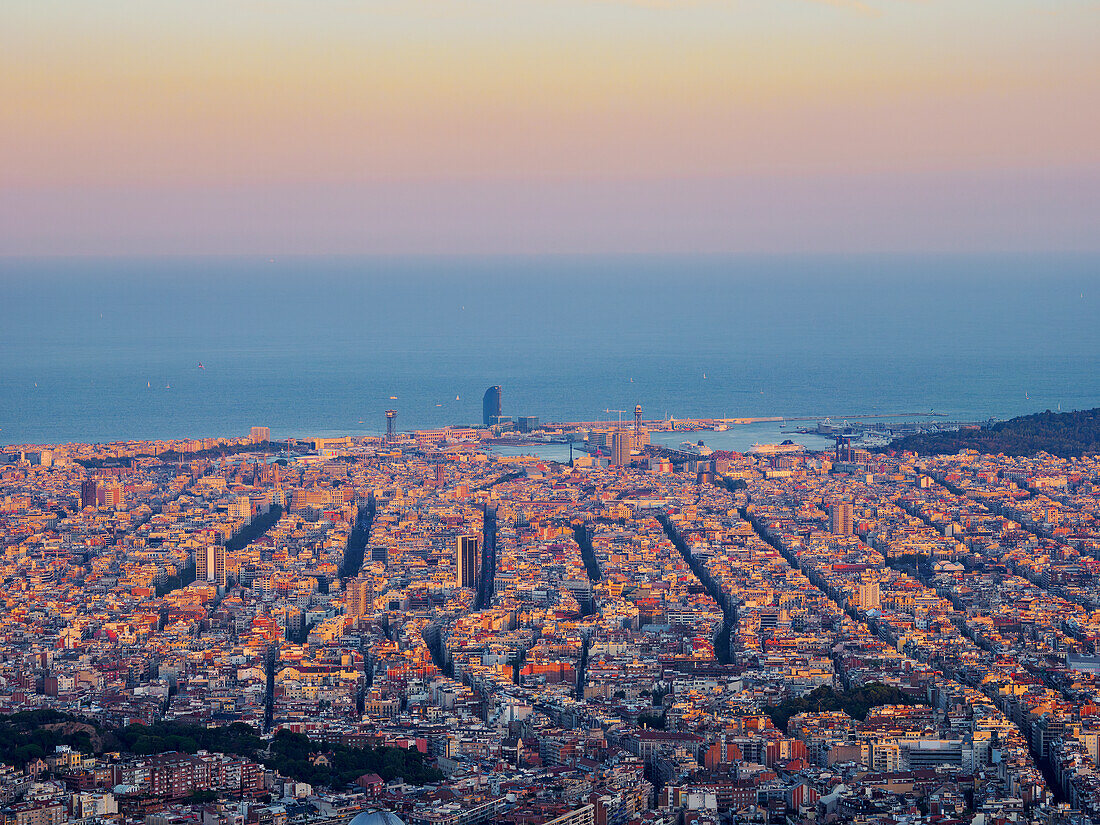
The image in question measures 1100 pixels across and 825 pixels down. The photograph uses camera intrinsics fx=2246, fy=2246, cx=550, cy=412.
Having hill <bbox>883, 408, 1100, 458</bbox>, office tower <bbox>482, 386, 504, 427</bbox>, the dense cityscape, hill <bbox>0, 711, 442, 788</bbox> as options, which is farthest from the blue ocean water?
hill <bbox>0, 711, 442, 788</bbox>

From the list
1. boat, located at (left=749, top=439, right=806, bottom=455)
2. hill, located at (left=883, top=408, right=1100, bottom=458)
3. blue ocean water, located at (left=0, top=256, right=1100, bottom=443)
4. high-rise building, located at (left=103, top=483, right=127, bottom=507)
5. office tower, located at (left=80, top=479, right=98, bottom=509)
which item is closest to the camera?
office tower, located at (left=80, top=479, right=98, bottom=509)

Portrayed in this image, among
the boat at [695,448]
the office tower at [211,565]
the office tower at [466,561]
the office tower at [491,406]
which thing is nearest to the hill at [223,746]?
the office tower at [466,561]

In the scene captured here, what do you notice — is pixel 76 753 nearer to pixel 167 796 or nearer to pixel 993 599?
pixel 167 796

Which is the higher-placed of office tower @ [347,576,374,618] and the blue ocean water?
the blue ocean water

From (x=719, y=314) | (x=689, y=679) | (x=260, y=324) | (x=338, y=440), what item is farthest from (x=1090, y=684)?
(x=719, y=314)

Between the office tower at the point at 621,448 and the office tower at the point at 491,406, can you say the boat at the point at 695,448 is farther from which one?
the office tower at the point at 491,406

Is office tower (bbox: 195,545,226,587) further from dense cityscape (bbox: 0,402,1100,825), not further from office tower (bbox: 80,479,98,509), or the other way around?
office tower (bbox: 80,479,98,509)
